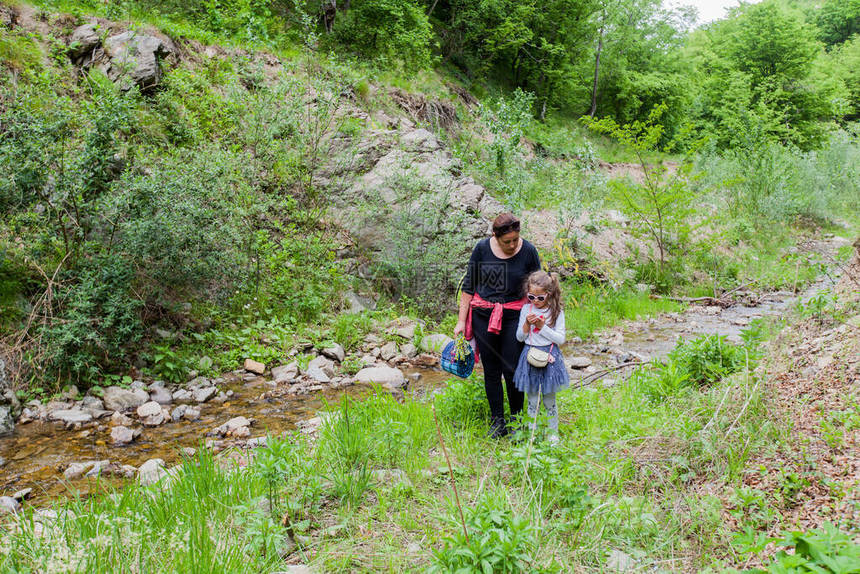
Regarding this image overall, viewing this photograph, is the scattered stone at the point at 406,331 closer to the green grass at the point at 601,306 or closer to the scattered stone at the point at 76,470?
the green grass at the point at 601,306

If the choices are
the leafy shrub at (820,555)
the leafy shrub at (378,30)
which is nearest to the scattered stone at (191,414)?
the leafy shrub at (820,555)

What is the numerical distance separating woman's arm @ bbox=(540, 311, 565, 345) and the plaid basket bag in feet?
2.34

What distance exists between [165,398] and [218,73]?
26.2 ft

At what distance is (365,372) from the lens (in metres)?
7.04

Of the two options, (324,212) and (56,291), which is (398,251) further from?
(56,291)

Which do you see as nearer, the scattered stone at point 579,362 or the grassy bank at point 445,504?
the grassy bank at point 445,504

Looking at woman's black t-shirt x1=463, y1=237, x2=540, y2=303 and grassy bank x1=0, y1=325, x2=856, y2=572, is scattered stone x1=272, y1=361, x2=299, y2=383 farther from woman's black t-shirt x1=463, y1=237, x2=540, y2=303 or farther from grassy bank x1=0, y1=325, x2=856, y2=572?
woman's black t-shirt x1=463, y1=237, x2=540, y2=303

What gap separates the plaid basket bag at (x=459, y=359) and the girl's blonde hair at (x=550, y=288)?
785mm

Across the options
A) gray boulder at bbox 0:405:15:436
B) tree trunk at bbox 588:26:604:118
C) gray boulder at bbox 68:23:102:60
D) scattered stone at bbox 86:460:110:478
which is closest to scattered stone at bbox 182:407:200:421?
scattered stone at bbox 86:460:110:478

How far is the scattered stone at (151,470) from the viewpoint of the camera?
3953 mm

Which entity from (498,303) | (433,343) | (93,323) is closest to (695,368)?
(498,303)

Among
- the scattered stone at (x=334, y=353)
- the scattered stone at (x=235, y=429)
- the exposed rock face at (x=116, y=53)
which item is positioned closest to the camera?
the scattered stone at (x=235, y=429)

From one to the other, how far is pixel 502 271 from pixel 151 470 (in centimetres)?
337

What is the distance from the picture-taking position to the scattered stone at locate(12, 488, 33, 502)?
12.8 ft
